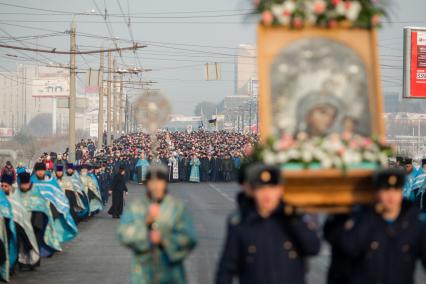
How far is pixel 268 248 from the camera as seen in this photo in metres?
8.01

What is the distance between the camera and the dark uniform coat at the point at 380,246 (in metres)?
8.30

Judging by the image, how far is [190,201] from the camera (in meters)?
39.8

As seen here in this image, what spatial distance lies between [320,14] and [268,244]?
2159 millimetres

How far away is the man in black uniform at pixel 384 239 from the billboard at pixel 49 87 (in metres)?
132

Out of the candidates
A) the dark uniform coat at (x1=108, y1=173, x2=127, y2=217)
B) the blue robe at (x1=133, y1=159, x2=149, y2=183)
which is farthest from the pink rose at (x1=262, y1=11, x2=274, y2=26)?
the blue robe at (x1=133, y1=159, x2=149, y2=183)

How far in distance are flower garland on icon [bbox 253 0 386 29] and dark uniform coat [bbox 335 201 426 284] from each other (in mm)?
1673

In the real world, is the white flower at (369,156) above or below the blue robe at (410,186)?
above

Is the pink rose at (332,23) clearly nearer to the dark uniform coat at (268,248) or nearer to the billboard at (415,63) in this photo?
the dark uniform coat at (268,248)

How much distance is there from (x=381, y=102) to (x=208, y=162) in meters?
50.2

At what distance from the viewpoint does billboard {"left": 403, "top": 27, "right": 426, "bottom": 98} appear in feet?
167

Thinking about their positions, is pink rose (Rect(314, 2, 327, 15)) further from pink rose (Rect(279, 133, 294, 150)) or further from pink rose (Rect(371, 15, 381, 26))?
pink rose (Rect(279, 133, 294, 150))

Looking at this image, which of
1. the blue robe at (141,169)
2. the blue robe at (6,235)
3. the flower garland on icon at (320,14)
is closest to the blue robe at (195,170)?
the blue robe at (141,169)

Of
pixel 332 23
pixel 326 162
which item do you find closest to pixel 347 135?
pixel 326 162

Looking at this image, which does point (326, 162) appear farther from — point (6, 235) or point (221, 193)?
point (221, 193)
